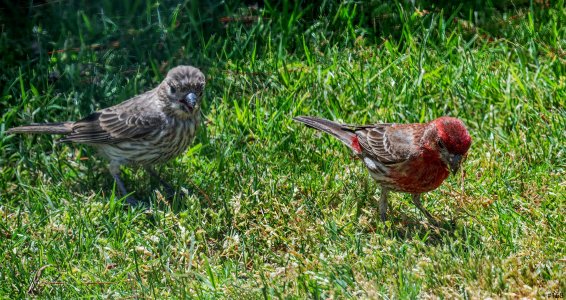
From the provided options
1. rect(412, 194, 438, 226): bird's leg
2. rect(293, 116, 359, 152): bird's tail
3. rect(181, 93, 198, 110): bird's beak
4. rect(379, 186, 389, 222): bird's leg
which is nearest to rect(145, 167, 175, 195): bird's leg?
rect(181, 93, 198, 110): bird's beak

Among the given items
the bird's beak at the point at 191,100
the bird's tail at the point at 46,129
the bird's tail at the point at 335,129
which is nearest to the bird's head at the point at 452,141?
the bird's tail at the point at 335,129

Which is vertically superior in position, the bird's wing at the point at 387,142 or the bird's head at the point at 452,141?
the bird's head at the point at 452,141

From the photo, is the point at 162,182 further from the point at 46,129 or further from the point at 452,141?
the point at 452,141

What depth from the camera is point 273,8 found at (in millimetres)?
9234

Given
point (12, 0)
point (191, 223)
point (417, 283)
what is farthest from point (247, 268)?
point (12, 0)

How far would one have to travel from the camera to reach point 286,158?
7605 millimetres

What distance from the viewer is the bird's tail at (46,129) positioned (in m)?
7.60

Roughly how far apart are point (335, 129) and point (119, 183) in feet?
5.87

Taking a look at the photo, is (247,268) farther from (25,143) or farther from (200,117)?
(25,143)

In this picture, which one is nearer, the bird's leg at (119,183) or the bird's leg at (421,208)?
the bird's leg at (421,208)

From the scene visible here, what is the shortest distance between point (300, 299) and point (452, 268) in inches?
37.6

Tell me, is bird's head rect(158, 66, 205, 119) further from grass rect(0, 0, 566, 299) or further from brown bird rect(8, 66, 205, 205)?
grass rect(0, 0, 566, 299)

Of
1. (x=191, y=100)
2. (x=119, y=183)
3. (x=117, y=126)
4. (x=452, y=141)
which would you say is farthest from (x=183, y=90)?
(x=452, y=141)

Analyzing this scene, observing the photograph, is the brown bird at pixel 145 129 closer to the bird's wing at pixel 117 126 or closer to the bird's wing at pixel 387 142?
the bird's wing at pixel 117 126
